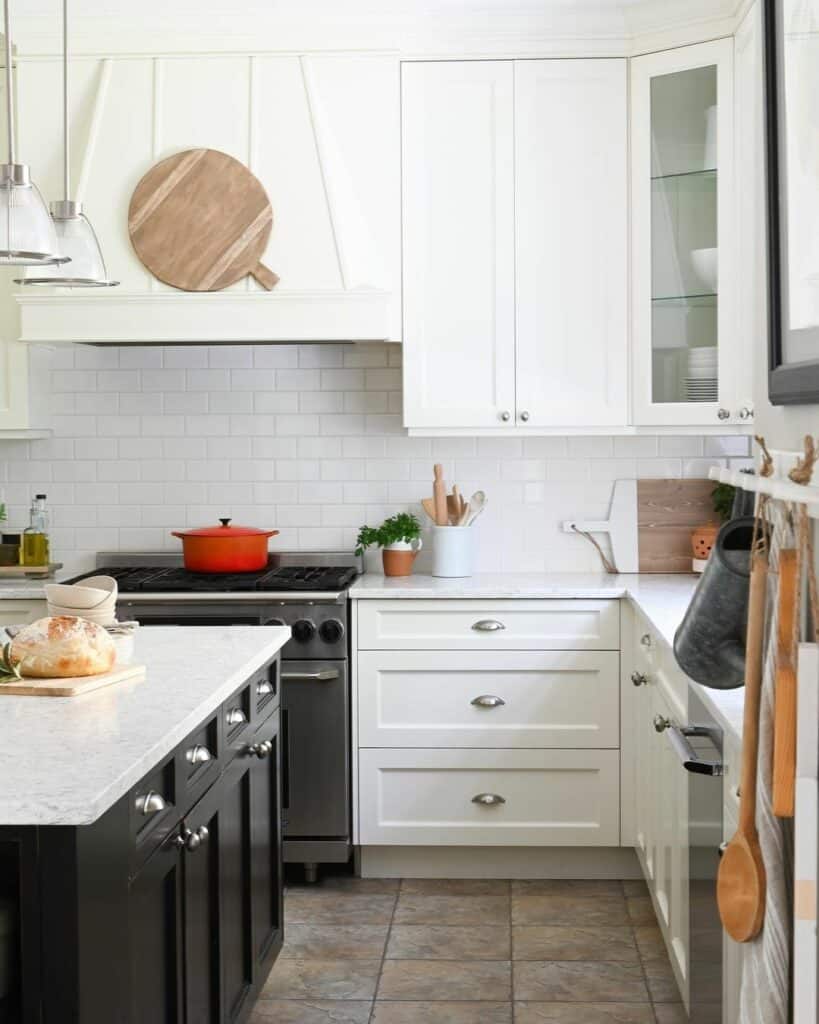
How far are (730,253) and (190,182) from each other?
1.82 m

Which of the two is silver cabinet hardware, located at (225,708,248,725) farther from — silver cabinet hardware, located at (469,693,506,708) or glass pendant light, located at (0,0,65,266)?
silver cabinet hardware, located at (469,693,506,708)

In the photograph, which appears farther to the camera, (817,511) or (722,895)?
(722,895)

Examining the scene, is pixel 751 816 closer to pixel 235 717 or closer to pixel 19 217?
pixel 235 717

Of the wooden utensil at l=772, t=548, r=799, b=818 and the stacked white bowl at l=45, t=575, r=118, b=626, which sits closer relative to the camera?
the wooden utensil at l=772, t=548, r=799, b=818

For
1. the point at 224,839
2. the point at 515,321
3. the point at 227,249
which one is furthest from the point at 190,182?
the point at 224,839

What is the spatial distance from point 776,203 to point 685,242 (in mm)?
2538

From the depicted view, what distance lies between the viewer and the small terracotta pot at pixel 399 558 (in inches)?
187

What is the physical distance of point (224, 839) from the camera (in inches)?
110

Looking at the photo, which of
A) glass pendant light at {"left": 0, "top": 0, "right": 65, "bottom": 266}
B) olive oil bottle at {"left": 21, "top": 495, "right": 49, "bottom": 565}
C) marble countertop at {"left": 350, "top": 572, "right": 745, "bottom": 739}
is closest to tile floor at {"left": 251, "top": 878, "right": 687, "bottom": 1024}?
marble countertop at {"left": 350, "top": 572, "right": 745, "bottom": 739}

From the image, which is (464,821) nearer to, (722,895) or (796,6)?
(722,895)

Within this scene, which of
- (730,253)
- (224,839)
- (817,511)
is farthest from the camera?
(730,253)

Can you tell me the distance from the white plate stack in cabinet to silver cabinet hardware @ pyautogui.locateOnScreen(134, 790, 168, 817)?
2.18m

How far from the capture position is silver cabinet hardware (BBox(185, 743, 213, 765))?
8.07 ft

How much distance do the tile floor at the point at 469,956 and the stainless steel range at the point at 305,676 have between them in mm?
211
